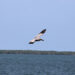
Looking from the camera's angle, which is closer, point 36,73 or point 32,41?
point 32,41

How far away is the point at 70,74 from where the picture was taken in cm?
6469

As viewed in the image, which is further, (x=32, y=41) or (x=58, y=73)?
(x=58, y=73)

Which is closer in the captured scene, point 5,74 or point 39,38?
point 39,38

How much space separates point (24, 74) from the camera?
63906 mm

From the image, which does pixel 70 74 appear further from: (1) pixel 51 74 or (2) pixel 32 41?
(2) pixel 32 41

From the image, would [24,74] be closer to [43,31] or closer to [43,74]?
[43,74]

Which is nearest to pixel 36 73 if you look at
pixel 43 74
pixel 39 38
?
pixel 43 74

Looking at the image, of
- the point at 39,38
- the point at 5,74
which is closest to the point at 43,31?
the point at 39,38

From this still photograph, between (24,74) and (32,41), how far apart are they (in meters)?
25.3

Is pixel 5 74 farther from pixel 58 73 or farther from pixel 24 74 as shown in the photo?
pixel 58 73

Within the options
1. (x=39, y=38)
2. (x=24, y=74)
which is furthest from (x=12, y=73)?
(x=39, y=38)

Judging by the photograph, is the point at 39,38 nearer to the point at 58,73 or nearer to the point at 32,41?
the point at 32,41

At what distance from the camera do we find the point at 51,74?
210ft

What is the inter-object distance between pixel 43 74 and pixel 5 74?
4.88 m
